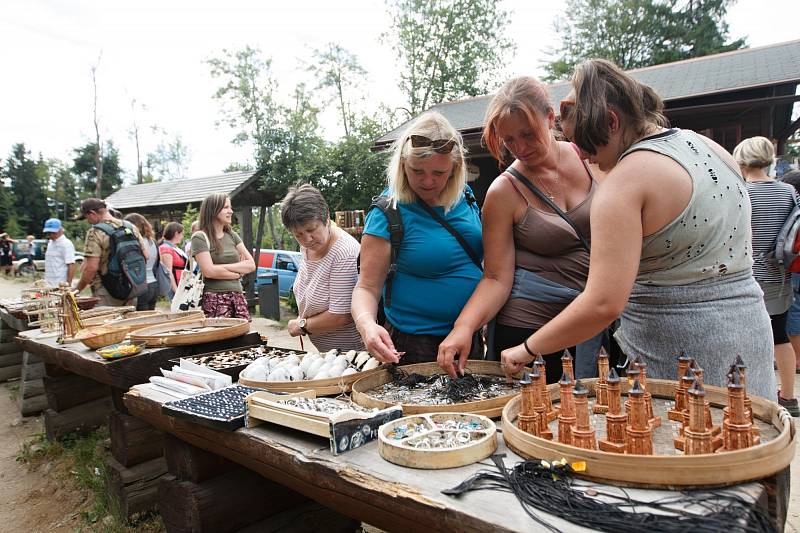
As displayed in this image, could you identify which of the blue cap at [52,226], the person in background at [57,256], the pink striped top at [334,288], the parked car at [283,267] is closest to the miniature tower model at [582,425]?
the pink striped top at [334,288]

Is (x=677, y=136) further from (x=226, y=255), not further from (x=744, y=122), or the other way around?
(x=744, y=122)

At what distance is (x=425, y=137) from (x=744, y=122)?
7.79 metres

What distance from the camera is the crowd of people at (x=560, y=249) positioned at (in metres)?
1.38

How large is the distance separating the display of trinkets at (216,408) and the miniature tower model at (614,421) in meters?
1.13

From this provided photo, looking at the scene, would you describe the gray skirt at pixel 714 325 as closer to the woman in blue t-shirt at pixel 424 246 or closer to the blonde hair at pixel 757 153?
the woman in blue t-shirt at pixel 424 246

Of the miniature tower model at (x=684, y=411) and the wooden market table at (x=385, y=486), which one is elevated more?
the miniature tower model at (x=684, y=411)

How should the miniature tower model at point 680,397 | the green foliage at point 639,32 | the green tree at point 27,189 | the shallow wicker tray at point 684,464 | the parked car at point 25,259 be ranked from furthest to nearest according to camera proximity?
the green tree at point 27,189 < the green foliage at point 639,32 < the parked car at point 25,259 < the miniature tower model at point 680,397 < the shallow wicker tray at point 684,464

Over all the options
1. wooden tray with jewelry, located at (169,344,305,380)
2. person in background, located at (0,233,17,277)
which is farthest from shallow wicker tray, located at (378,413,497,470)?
person in background, located at (0,233,17,277)

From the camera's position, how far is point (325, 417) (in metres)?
1.49

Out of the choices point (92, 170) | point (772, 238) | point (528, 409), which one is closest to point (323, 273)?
point (528, 409)

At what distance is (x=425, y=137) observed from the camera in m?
2.05

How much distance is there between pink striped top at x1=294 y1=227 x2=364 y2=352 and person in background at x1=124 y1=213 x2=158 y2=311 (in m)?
4.12

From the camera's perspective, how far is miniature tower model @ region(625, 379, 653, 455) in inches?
45.3

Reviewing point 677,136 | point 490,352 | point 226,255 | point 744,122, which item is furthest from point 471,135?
point 677,136
